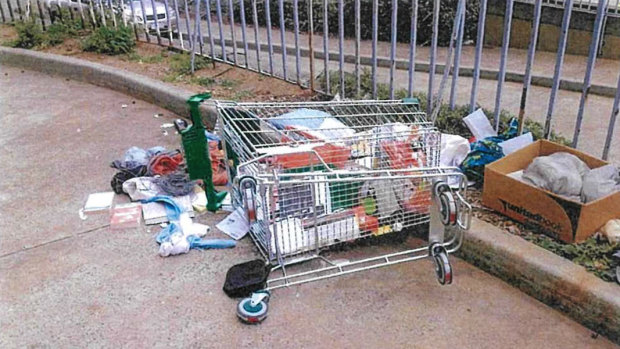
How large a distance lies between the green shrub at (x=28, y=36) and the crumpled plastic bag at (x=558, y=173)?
6359 mm

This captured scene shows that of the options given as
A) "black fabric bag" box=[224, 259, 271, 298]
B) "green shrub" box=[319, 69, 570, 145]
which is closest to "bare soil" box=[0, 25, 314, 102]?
"green shrub" box=[319, 69, 570, 145]

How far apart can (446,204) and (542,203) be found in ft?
1.99

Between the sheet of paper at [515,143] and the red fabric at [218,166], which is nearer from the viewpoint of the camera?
the sheet of paper at [515,143]

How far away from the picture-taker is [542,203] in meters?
2.95

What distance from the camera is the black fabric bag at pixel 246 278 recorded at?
283cm

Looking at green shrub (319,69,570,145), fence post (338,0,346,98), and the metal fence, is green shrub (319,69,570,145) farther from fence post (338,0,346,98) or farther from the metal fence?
fence post (338,0,346,98)

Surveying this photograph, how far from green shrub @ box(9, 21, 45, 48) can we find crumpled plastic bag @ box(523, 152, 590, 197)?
6.36 meters

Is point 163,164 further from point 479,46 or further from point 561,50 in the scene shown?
point 561,50

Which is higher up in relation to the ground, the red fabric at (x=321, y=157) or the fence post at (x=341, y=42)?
the fence post at (x=341, y=42)

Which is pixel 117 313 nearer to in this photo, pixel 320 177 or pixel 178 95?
pixel 320 177

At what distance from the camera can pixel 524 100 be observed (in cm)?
361

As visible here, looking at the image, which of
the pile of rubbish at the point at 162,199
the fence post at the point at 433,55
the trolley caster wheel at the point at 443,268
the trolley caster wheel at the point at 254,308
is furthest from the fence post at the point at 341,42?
the trolley caster wheel at the point at 254,308

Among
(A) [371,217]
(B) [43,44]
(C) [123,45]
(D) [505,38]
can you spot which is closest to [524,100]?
(D) [505,38]

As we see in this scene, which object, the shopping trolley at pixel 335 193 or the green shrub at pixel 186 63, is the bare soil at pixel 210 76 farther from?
the shopping trolley at pixel 335 193
